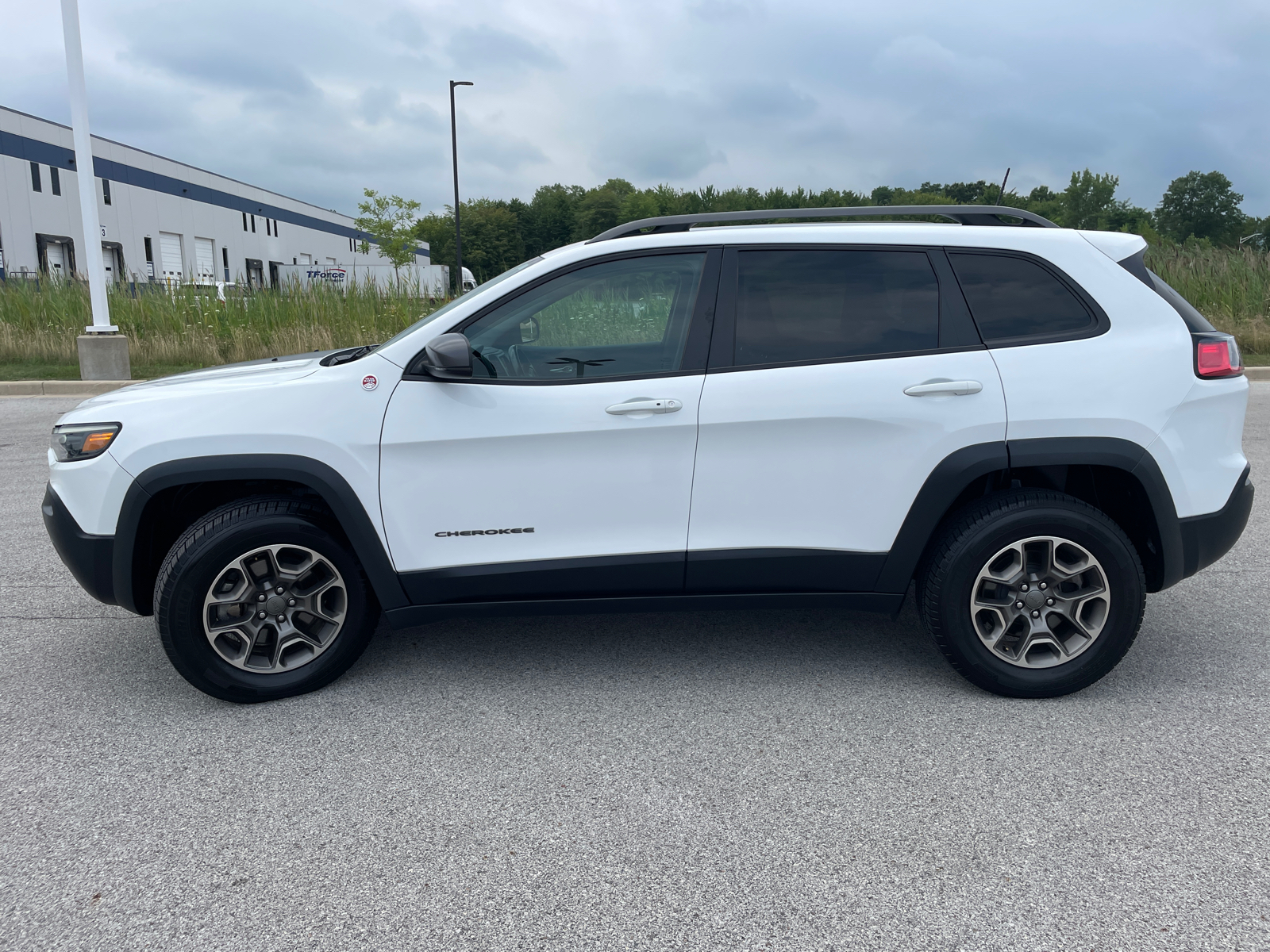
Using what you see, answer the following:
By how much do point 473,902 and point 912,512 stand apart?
6.73ft

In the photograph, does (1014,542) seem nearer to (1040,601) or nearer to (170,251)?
(1040,601)

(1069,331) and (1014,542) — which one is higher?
(1069,331)

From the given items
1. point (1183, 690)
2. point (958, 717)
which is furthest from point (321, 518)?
point (1183, 690)

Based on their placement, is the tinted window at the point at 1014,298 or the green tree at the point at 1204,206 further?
the green tree at the point at 1204,206

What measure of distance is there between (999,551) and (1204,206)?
12393 cm

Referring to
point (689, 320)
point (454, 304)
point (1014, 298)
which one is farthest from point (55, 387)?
point (1014, 298)

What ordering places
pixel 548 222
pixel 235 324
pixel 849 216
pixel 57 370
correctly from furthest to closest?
pixel 548 222 → pixel 235 324 → pixel 57 370 → pixel 849 216

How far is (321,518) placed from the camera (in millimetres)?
3482

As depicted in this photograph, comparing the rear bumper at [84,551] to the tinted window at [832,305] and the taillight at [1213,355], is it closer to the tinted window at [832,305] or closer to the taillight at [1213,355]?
the tinted window at [832,305]

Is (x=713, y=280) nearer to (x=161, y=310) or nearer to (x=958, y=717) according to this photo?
(x=958, y=717)

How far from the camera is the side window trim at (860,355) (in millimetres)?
3402

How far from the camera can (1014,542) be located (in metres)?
3.36

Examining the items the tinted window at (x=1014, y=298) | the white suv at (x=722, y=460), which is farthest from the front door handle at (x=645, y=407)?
the tinted window at (x=1014, y=298)

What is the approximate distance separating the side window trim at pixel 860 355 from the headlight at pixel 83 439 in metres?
2.24
